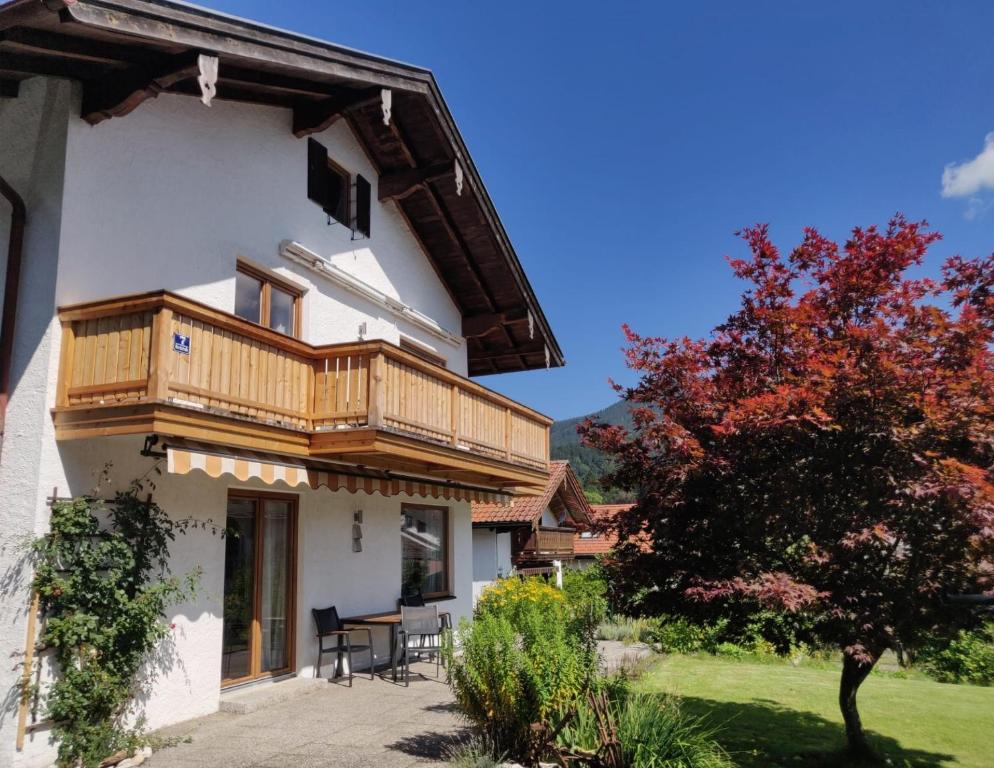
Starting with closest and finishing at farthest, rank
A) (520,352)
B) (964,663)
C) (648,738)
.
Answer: (648,738) → (964,663) → (520,352)

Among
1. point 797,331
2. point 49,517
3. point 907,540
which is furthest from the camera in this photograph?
point 797,331

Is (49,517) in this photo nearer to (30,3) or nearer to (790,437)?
(30,3)

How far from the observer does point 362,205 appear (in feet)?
48.9

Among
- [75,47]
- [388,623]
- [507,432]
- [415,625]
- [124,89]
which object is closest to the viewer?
[75,47]

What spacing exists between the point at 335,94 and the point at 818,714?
12579 mm

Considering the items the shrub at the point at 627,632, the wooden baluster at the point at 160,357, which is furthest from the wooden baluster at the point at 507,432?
the shrub at the point at 627,632

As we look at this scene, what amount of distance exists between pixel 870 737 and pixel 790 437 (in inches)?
193

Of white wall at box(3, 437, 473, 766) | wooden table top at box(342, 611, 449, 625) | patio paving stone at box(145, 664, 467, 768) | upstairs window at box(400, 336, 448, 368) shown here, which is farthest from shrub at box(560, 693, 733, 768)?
upstairs window at box(400, 336, 448, 368)

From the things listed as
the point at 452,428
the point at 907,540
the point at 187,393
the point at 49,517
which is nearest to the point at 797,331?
the point at 907,540

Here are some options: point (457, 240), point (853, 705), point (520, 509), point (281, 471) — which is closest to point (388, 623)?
point (281, 471)

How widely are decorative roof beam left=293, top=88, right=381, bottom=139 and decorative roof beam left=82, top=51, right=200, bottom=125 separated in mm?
3739

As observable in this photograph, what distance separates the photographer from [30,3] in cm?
719

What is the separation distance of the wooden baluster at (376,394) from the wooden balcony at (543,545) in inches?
A: 771

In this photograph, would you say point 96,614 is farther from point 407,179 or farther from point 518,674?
point 407,179
